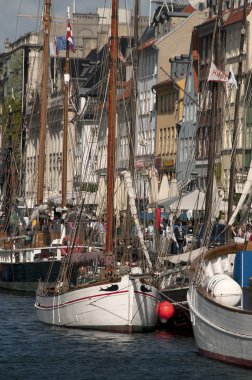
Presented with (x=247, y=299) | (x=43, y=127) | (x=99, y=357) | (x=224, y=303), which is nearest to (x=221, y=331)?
(x=224, y=303)

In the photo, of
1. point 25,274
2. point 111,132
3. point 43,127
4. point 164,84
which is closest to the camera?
point 111,132

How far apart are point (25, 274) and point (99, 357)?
2779 centimetres

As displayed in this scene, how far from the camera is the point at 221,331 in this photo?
115 feet

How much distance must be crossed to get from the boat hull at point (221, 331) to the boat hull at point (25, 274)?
85.4ft

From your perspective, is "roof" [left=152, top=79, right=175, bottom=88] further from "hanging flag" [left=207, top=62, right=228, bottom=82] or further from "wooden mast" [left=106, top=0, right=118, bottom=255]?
"wooden mast" [left=106, top=0, right=118, bottom=255]

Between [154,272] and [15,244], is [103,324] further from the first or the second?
[15,244]

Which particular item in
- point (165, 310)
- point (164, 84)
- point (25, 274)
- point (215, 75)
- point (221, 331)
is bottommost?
point (25, 274)

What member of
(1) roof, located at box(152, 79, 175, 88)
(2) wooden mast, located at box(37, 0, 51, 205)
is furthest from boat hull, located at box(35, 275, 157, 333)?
(1) roof, located at box(152, 79, 175, 88)

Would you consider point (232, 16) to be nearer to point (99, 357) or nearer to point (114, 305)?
point (114, 305)

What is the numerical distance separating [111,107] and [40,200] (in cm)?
2236

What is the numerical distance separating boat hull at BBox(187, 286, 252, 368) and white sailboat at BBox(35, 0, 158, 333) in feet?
17.5

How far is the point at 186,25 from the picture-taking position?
117 metres

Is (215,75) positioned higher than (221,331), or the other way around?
(215,75)

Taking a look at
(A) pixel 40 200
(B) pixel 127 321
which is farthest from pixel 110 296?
(A) pixel 40 200
